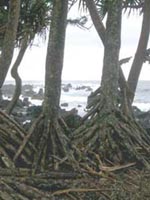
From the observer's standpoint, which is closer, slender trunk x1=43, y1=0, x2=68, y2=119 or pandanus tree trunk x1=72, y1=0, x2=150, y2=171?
slender trunk x1=43, y1=0, x2=68, y2=119

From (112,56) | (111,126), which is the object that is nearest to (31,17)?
(112,56)

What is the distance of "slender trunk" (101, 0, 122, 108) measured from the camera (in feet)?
20.7

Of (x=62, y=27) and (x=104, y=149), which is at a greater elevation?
(x=62, y=27)

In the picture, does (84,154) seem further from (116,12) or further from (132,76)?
(132,76)

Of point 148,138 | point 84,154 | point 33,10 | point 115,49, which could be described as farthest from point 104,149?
point 33,10

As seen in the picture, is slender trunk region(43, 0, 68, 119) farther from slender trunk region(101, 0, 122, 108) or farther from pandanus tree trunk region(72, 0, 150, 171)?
slender trunk region(101, 0, 122, 108)

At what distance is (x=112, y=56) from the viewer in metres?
6.32

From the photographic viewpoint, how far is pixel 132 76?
7.96 meters

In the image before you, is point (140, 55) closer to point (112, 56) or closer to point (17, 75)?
point (112, 56)

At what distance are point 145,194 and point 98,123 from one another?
124 centimetres

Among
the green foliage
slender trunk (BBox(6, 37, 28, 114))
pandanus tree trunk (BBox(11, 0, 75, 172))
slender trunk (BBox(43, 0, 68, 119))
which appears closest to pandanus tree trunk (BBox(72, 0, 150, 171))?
pandanus tree trunk (BBox(11, 0, 75, 172))

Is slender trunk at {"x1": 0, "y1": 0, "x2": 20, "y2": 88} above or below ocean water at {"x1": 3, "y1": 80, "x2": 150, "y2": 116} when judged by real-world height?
above

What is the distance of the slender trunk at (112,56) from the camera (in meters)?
6.31

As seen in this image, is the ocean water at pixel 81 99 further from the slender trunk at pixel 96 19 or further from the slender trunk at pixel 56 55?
the slender trunk at pixel 56 55
